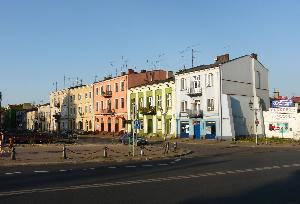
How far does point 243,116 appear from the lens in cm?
5647

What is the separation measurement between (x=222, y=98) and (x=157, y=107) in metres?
13.7

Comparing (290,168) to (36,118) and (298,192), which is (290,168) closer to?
(298,192)

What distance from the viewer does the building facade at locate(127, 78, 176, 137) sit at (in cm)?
6200

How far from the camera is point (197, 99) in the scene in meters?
57.7

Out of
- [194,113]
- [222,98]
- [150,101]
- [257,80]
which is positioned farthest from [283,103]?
[150,101]

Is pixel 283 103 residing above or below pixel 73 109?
below

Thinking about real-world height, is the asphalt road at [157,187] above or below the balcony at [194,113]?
below

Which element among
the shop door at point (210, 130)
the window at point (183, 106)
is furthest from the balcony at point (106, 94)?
the shop door at point (210, 130)

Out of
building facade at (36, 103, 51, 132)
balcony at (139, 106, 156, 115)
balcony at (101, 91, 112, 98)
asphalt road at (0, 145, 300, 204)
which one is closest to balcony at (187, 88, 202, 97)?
balcony at (139, 106, 156, 115)

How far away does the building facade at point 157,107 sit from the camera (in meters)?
62.0

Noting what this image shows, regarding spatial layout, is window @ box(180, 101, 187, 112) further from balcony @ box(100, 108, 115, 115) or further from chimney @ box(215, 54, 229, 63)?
balcony @ box(100, 108, 115, 115)

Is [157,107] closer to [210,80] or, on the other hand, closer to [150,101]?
[150,101]

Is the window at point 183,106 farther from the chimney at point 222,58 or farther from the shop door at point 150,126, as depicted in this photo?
the shop door at point 150,126

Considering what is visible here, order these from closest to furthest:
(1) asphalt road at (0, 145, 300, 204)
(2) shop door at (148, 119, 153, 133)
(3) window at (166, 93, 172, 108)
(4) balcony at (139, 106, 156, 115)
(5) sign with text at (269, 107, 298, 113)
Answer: (1) asphalt road at (0, 145, 300, 204) → (5) sign with text at (269, 107, 298, 113) → (3) window at (166, 93, 172, 108) → (4) balcony at (139, 106, 156, 115) → (2) shop door at (148, 119, 153, 133)
